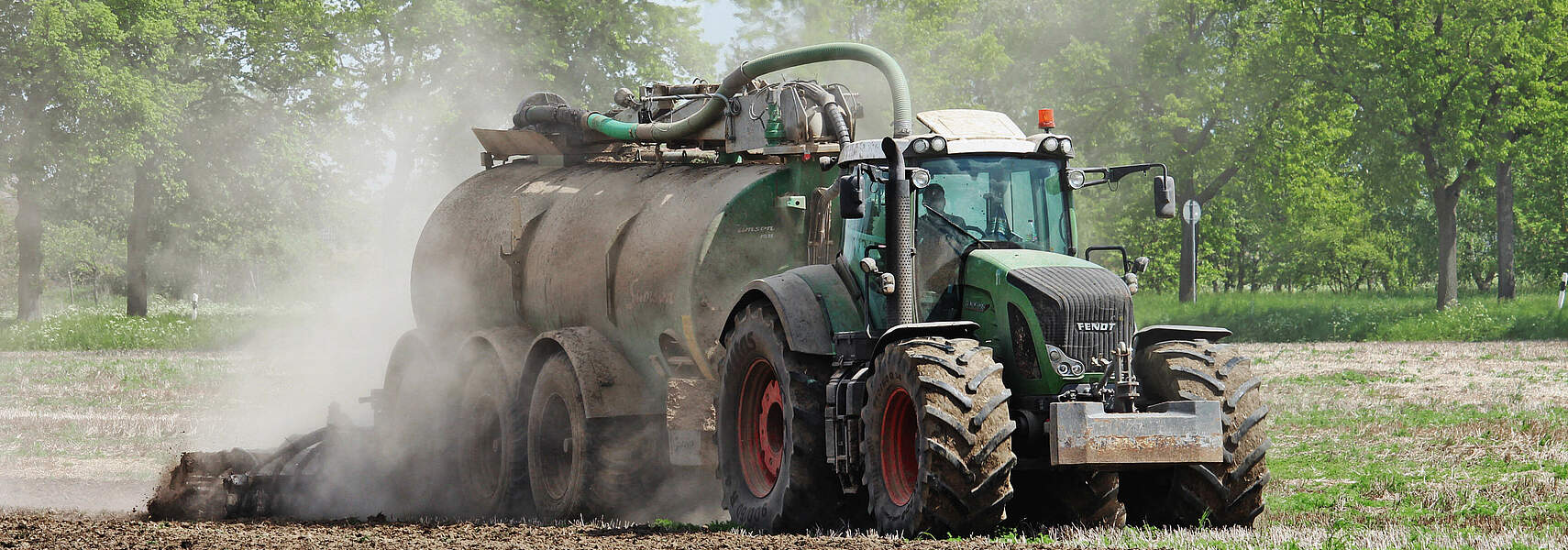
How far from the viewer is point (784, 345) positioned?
9938mm

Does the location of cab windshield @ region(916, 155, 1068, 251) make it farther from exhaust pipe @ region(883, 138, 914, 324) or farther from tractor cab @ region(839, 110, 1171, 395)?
exhaust pipe @ region(883, 138, 914, 324)

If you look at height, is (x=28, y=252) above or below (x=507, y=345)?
above

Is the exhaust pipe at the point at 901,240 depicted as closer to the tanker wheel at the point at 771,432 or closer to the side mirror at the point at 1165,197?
the tanker wheel at the point at 771,432

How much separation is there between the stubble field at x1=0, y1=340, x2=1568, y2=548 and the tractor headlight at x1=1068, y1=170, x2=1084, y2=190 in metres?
2.15

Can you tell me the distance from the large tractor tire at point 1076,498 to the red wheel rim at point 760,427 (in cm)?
164

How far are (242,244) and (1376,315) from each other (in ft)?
112

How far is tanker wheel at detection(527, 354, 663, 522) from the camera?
40.5 ft

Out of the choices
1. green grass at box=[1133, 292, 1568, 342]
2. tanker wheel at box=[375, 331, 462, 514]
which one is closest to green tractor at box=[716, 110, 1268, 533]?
tanker wheel at box=[375, 331, 462, 514]

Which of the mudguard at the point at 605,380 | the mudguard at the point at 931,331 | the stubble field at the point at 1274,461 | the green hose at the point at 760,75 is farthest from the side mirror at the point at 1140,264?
the mudguard at the point at 605,380

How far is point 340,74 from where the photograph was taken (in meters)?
40.2

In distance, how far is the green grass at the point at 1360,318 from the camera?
31031 millimetres

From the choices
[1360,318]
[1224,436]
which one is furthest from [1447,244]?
[1224,436]

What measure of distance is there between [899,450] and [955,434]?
0.86 meters

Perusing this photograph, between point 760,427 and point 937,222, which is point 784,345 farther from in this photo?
point 937,222
